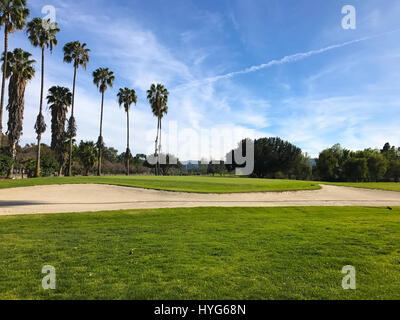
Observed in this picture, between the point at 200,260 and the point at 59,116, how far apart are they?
2020 inches

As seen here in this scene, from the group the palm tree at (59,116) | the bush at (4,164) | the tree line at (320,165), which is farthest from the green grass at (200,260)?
the tree line at (320,165)

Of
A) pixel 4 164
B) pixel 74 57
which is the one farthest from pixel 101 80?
pixel 4 164

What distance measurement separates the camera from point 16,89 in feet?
116

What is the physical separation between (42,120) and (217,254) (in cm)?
3793

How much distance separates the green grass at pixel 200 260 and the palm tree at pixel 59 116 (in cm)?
4436

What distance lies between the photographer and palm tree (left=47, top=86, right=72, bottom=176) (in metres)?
45.2

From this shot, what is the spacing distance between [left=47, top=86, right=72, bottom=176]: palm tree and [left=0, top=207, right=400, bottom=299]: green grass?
146ft

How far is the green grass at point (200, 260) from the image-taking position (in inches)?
139

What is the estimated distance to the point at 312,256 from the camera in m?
5.07
